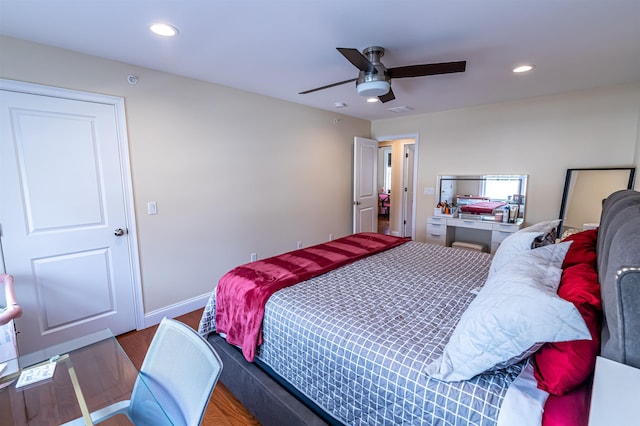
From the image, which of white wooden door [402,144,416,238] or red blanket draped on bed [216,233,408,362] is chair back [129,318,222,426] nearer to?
red blanket draped on bed [216,233,408,362]

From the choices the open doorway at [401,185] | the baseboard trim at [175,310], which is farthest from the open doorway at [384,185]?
the baseboard trim at [175,310]

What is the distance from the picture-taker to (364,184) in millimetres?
4859

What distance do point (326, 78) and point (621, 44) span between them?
2.26 meters

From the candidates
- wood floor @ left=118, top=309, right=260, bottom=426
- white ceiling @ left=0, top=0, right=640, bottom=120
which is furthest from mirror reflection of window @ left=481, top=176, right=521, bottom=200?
wood floor @ left=118, top=309, right=260, bottom=426

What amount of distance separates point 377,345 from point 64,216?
2.51m

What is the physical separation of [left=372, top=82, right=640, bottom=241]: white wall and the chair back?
Result: 4178mm

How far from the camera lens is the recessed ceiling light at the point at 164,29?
5.98 ft

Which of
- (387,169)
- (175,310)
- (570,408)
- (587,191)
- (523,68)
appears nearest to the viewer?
(570,408)

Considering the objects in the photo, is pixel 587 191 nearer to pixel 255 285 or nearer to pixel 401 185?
pixel 401 185

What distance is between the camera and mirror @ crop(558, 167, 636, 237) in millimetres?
Result: 3068

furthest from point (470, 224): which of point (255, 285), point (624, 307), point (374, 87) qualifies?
point (624, 307)

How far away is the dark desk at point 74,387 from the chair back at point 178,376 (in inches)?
3.2

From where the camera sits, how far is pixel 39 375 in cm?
138

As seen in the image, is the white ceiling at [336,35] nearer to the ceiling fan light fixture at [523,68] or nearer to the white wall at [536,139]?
the ceiling fan light fixture at [523,68]
